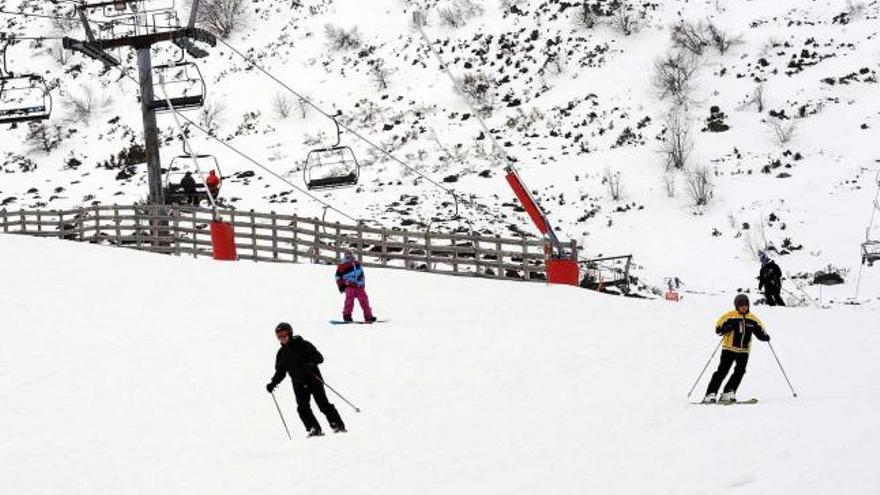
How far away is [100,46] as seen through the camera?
1009 inches

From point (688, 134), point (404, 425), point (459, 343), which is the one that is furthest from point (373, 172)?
point (404, 425)

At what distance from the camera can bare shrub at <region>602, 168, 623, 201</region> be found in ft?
124

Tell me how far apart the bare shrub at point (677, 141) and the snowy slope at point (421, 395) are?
1612 cm

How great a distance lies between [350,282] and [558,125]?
25792mm

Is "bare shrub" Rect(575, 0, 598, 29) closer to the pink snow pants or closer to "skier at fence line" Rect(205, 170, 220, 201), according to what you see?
"skier at fence line" Rect(205, 170, 220, 201)

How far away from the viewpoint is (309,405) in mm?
11375

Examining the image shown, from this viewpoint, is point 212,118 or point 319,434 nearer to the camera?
point 319,434

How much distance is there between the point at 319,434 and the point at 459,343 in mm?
5633

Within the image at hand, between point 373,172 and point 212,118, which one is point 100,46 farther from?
point 212,118

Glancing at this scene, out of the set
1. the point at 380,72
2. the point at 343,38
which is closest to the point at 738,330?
the point at 380,72

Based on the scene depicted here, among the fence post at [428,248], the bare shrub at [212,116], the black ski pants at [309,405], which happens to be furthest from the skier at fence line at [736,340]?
the bare shrub at [212,116]

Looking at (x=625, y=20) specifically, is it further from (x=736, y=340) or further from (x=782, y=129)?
(x=736, y=340)

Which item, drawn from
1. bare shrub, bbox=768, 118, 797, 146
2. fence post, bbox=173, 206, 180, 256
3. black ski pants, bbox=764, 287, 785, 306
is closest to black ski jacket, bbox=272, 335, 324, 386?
black ski pants, bbox=764, 287, 785, 306

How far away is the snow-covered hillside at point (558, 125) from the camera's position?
35.2 metres
